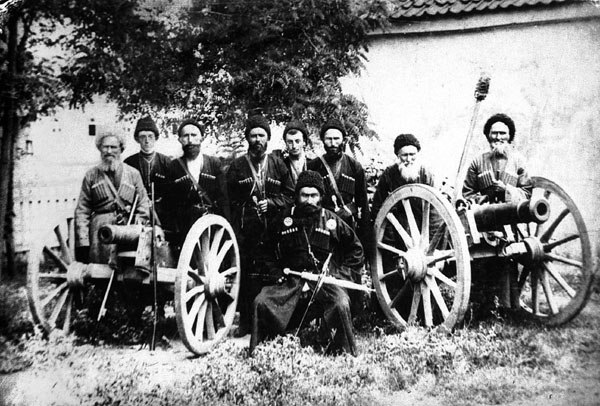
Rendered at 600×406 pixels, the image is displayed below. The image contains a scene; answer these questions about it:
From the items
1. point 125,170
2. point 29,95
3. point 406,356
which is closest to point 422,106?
point 406,356

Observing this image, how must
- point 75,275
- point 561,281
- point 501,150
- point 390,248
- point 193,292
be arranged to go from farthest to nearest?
point 390,248
point 501,150
point 75,275
point 193,292
point 561,281

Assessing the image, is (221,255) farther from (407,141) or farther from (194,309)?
(407,141)

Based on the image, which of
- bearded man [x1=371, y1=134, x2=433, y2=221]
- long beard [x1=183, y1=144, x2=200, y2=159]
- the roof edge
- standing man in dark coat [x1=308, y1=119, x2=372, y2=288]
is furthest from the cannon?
the roof edge

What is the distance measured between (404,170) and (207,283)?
1.61m

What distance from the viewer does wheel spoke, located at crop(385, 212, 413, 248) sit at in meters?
4.06

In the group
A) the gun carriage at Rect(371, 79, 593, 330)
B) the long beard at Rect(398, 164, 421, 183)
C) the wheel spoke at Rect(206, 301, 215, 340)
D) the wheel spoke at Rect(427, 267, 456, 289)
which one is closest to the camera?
the gun carriage at Rect(371, 79, 593, 330)

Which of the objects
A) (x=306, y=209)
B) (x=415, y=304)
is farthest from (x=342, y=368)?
(x=306, y=209)

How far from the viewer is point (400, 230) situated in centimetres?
409

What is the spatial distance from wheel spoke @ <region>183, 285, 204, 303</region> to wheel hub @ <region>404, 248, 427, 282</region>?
139 centimetres

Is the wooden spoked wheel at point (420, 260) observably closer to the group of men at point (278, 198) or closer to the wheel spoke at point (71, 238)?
the group of men at point (278, 198)

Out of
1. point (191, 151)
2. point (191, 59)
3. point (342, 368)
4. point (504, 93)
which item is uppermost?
point (191, 59)

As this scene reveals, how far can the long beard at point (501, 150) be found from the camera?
402cm

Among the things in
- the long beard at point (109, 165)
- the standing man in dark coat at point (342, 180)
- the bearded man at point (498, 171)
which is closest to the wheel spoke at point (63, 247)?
the long beard at point (109, 165)

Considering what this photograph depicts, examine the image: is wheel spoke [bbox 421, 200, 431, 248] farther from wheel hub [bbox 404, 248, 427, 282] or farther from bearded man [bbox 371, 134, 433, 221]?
bearded man [bbox 371, 134, 433, 221]
